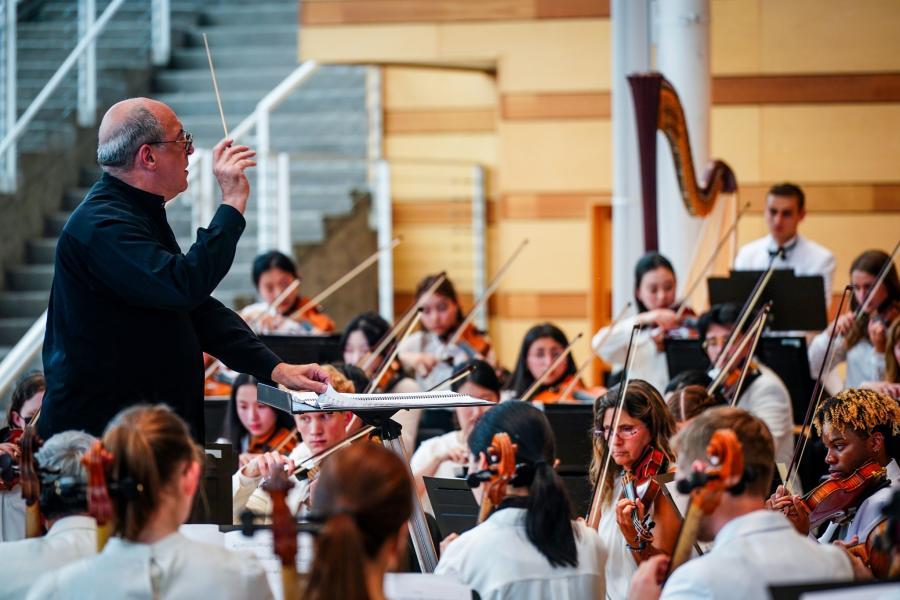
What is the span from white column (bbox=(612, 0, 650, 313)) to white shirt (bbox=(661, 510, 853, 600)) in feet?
13.3

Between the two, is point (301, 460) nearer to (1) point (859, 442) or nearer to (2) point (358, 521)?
(1) point (859, 442)

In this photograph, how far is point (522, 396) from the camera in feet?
17.2

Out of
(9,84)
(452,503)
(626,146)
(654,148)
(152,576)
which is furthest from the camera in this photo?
(9,84)

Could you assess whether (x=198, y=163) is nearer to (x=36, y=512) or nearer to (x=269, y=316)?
(x=269, y=316)

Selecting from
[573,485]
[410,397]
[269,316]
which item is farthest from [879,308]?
[410,397]

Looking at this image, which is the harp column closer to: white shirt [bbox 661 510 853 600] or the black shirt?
the black shirt

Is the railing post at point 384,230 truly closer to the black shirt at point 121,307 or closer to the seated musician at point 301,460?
the seated musician at point 301,460

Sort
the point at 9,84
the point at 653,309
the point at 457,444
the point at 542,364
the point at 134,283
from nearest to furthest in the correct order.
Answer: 1. the point at 134,283
2. the point at 457,444
3. the point at 653,309
4. the point at 542,364
5. the point at 9,84

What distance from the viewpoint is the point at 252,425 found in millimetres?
4648

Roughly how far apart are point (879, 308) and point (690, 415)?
5.23ft

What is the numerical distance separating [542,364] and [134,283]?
9.87 ft

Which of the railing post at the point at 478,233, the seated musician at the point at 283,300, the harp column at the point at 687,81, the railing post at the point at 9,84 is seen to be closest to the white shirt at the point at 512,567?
the seated musician at the point at 283,300

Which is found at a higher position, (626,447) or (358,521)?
(358,521)

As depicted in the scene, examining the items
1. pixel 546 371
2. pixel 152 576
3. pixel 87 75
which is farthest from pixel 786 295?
pixel 87 75
